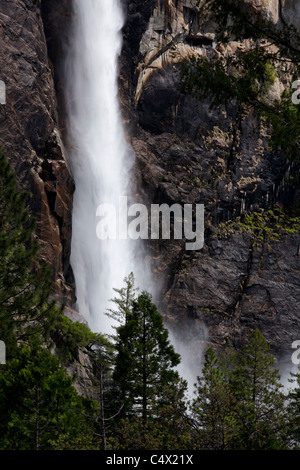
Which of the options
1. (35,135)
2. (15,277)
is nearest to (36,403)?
(15,277)

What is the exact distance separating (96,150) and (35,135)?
9.54 m

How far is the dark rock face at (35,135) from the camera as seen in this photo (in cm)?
2873

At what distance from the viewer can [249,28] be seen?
9562 millimetres

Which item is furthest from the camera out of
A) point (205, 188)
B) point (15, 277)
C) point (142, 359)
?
point (205, 188)

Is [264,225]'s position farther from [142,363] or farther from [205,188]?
[142,363]

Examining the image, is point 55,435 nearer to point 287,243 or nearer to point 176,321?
point 176,321

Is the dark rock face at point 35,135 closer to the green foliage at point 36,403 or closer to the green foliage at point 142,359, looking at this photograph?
the green foliage at point 142,359

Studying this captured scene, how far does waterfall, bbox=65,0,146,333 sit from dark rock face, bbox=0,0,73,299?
12.1 feet

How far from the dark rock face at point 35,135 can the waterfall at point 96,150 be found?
3698mm

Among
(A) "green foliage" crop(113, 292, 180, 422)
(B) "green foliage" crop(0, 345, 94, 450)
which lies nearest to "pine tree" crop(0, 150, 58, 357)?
(B) "green foliage" crop(0, 345, 94, 450)

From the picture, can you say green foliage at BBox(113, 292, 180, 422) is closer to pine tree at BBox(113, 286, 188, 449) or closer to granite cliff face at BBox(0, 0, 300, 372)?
pine tree at BBox(113, 286, 188, 449)

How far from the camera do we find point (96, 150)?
39.1 m
